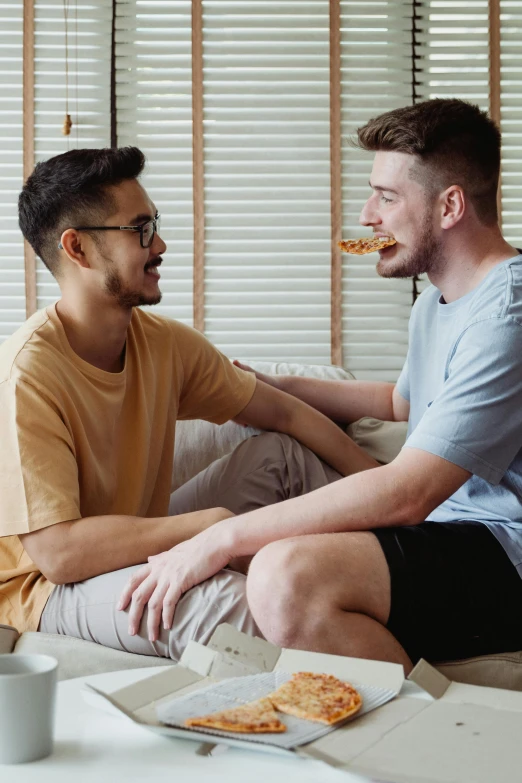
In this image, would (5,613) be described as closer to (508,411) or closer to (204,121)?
(508,411)

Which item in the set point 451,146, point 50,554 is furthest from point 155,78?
point 50,554

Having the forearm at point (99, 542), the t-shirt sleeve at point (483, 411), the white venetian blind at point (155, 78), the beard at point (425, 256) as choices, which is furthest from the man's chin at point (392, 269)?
the white venetian blind at point (155, 78)

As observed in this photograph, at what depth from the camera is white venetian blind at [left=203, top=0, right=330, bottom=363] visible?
344cm

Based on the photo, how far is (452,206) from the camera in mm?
1884

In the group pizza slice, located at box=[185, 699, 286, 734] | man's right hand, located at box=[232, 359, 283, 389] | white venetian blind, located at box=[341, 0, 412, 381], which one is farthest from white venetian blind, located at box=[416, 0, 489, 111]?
pizza slice, located at box=[185, 699, 286, 734]

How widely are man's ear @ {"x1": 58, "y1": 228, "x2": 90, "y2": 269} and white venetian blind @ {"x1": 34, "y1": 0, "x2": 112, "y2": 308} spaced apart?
157 centimetres

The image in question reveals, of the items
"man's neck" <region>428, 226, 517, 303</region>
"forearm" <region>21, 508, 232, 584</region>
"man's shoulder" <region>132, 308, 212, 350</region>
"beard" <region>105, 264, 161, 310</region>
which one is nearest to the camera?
"forearm" <region>21, 508, 232, 584</region>

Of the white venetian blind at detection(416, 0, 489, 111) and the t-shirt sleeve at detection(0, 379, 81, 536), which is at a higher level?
the white venetian blind at detection(416, 0, 489, 111)

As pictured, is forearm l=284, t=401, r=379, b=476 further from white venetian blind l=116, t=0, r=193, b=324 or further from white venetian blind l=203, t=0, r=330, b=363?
white venetian blind l=116, t=0, r=193, b=324

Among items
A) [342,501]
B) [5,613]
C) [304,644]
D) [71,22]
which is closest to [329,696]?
[304,644]

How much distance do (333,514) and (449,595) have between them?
0.25 m

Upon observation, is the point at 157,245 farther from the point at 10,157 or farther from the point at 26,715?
the point at 10,157

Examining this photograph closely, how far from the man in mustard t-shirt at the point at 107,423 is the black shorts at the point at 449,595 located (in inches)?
11.0

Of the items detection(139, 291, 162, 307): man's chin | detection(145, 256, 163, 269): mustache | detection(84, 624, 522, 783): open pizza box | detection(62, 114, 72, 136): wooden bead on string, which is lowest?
detection(84, 624, 522, 783): open pizza box
